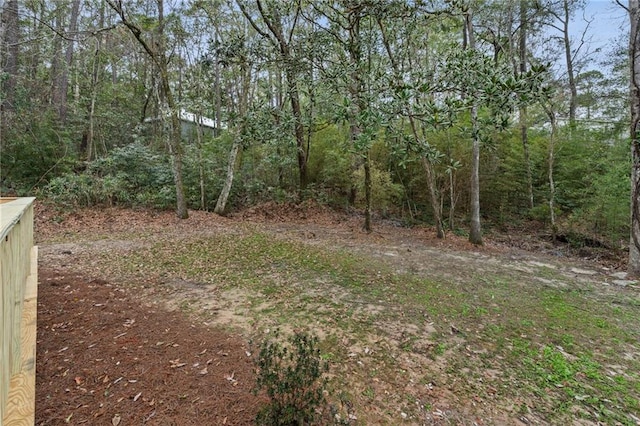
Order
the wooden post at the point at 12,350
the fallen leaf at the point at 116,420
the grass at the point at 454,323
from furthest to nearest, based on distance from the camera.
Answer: the grass at the point at 454,323, the fallen leaf at the point at 116,420, the wooden post at the point at 12,350

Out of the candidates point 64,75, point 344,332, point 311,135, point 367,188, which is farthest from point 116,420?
point 64,75

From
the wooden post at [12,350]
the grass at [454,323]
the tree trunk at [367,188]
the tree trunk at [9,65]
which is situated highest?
the tree trunk at [9,65]

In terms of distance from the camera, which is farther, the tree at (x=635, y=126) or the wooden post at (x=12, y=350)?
the tree at (x=635, y=126)

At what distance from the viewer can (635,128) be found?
15.5ft

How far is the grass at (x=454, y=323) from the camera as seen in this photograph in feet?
6.97

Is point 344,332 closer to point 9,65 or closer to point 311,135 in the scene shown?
point 311,135

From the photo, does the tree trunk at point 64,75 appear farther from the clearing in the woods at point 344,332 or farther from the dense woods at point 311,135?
the clearing in the woods at point 344,332

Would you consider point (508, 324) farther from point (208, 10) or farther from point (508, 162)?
point (208, 10)

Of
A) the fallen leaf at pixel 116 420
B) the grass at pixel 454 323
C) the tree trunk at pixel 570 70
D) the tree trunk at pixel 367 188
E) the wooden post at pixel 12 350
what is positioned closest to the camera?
the wooden post at pixel 12 350

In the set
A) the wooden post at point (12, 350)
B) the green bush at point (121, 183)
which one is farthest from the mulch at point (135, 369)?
the green bush at point (121, 183)

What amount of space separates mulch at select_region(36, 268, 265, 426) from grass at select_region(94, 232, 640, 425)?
507mm

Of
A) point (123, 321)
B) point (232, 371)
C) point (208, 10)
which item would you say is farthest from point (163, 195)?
point (232, 371)

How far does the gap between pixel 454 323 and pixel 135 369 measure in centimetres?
267

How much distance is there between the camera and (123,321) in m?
2.74
